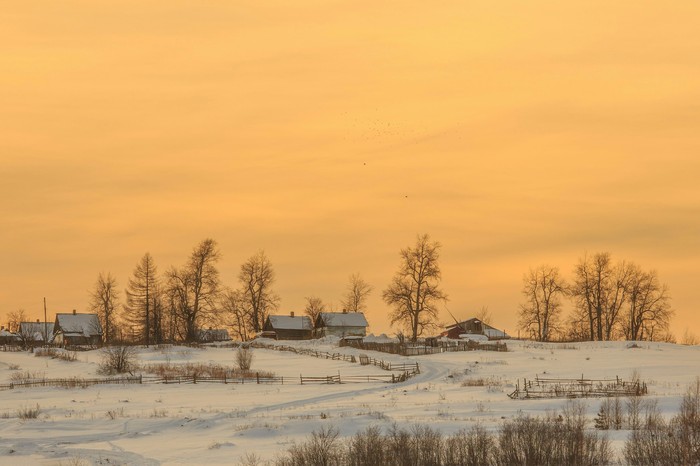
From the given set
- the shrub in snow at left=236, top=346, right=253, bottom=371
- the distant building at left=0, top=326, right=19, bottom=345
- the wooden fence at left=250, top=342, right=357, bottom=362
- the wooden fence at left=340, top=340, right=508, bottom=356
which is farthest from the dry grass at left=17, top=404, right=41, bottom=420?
the distant building at left=0, top=326, right=19, bottom=345

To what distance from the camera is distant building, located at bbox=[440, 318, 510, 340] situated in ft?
484

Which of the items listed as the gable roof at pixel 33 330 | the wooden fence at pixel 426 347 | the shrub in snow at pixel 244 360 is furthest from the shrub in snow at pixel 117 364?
the gable roof at pixel 33 330

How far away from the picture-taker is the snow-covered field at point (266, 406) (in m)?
Answer: 46.2

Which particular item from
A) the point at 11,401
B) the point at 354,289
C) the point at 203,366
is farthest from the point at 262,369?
the point at 354,289

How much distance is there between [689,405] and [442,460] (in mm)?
11984

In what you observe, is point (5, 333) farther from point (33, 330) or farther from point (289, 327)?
point (289, 327)

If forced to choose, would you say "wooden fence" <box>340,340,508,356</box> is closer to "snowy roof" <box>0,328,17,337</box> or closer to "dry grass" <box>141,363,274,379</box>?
"dry grass" <box>141,363,274,379</box>

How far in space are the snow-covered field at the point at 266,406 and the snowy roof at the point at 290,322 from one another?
50.7 meters

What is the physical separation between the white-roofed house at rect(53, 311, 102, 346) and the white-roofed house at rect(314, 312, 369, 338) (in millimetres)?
32148

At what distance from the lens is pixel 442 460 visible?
133 ft

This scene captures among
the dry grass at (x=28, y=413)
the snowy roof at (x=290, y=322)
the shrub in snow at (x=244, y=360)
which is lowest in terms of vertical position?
the dry grass at (x=28, y=413)

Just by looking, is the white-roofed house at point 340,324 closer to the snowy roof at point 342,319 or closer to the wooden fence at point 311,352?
the snowy roof at point 342,319

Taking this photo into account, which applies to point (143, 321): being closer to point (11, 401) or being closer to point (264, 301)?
point (264, 301)

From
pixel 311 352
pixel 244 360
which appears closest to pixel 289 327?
pixel 311 352
